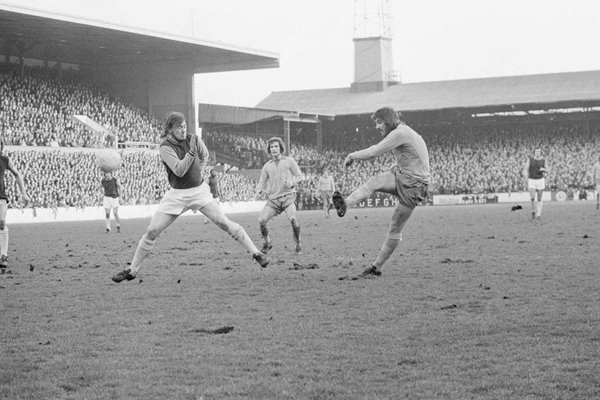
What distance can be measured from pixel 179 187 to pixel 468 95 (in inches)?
2326

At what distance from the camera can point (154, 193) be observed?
165 feet

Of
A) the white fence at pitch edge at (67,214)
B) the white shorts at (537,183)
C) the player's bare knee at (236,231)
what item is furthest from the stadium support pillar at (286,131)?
the player's bare knee at (236,231)

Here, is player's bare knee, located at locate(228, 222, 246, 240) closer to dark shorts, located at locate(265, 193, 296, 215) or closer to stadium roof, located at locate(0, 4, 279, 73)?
dark shorts, located at locate(265, 193, 296, 215)

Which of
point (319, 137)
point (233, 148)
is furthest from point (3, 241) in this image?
point (319, 137)

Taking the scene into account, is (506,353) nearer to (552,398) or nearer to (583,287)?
(552,398)

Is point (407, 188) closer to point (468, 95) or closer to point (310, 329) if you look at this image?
point (310, 329)

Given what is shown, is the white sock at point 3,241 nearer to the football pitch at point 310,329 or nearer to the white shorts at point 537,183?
the football pitch at point 310,329

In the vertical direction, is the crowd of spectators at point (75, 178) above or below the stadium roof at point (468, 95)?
below

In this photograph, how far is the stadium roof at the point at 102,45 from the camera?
48.7 m

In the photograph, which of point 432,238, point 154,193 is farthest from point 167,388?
point 154,193

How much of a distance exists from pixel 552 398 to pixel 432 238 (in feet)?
49.7

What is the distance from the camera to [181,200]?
11.8m

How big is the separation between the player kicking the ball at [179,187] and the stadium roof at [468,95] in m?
54.4

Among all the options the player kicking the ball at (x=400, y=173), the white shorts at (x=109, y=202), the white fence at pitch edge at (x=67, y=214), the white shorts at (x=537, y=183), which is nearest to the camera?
the player kicking the ball at (x=400, y=173)
